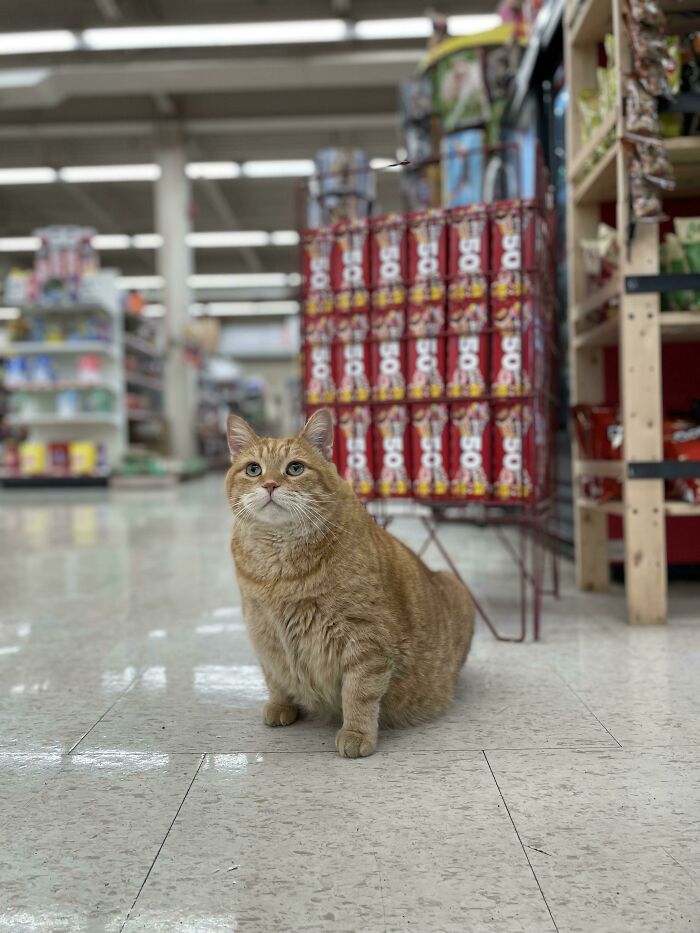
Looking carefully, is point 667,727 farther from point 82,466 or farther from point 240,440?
point 82,466

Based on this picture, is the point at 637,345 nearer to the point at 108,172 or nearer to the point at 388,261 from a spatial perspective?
the point at 388,261

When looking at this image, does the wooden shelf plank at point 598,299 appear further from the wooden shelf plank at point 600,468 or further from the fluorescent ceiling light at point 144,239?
the fluorescent ceiling light at point 144,239

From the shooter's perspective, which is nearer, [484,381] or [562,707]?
[562,707]

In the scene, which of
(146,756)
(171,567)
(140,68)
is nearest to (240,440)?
(146,756)

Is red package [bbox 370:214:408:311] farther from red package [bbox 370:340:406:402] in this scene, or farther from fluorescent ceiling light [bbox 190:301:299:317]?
fluorescent ceiling light [bbox 190:301:299:317]

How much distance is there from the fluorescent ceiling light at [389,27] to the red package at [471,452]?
8.47 m

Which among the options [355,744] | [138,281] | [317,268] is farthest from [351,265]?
[138,281]

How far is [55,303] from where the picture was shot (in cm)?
1028

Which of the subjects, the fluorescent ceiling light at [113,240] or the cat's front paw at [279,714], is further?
the fluorescent ceiling light at [113,240]

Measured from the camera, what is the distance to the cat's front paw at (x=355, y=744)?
4.93 ft

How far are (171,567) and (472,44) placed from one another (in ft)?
10.9

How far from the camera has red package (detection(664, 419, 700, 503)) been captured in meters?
2.55

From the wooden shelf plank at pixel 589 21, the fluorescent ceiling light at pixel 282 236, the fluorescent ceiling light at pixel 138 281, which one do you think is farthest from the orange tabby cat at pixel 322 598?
the fluorescent ceiling light at pixel 138 281

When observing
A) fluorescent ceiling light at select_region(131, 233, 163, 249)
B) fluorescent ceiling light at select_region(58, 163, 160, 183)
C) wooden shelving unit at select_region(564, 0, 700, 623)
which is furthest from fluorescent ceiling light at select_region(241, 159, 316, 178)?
wooden shelving unit at select_region(564, 0, 700, 623)
